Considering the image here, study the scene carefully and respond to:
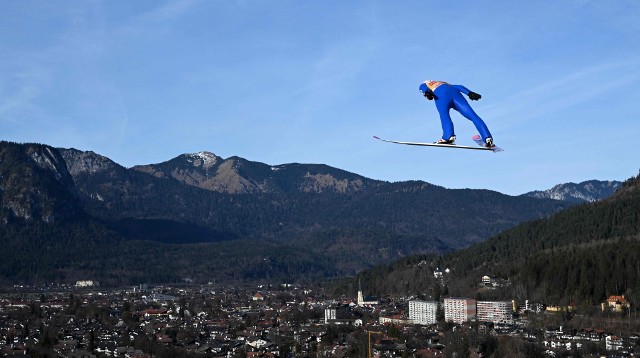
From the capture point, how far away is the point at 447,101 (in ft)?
91.1

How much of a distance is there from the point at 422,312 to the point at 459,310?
493 cm

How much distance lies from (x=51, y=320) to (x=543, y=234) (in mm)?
64240

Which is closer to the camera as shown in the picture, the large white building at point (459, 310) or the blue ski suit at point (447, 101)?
the blue ski suit at point (447, 101)

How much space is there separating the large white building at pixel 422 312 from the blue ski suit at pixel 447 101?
8233 centimetres

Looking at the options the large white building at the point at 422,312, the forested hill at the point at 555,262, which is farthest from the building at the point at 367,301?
the large white building at the point at 422,312

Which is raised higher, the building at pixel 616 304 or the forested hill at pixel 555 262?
the forested hill at pixel 555 262

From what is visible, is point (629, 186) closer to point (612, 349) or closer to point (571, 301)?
point (571, 301)

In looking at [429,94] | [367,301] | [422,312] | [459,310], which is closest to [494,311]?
[459,310]

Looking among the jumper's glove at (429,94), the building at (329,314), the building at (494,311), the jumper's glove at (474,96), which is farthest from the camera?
the building at (329,314)

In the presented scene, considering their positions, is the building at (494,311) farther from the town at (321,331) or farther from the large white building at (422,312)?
the large white building at (422,312)

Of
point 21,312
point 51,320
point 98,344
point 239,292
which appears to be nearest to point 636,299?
point 98,344

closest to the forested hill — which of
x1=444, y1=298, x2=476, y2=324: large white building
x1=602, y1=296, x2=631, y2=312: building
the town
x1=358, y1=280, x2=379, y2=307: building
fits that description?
x1=602, y1=296, x2=631, y2=312: building

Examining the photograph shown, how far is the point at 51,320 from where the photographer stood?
4688 inches

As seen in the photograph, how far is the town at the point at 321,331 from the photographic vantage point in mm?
80562
